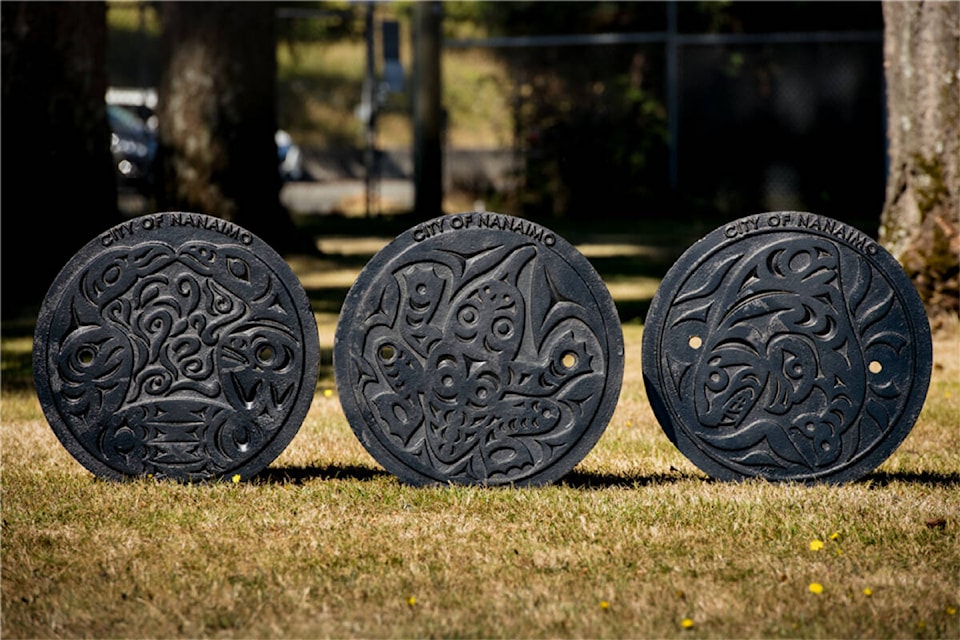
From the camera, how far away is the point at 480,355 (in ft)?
16.5

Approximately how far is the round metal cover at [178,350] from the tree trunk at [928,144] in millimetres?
4899

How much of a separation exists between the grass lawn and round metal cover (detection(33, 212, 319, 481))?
0.55 feet

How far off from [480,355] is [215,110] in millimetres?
7724

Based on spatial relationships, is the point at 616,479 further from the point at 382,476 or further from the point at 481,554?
the point at 481,554

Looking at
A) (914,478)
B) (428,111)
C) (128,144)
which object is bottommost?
(914,478)

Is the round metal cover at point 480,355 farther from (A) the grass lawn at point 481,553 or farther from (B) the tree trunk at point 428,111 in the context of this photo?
(B) the tree trunk at point 428,111

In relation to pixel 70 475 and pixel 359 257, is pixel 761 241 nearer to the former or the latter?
pixel 70 475

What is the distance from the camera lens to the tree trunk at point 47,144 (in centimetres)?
1065

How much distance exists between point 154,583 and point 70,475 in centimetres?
149

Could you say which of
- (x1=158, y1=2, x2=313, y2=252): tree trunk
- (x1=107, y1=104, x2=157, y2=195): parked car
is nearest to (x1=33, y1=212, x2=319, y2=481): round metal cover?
(x1=158, y1=2, x2=313, y2=252): tree trunk

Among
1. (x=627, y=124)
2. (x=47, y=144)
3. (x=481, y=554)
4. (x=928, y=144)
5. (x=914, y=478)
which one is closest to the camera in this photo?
(x=481, y=554)

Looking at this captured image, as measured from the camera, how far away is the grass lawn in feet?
12.2

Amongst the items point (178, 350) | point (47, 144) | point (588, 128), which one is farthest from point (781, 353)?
point (588, 128)

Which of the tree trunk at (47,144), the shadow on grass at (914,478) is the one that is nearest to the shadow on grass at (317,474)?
the shadow on grass at (914,478)
